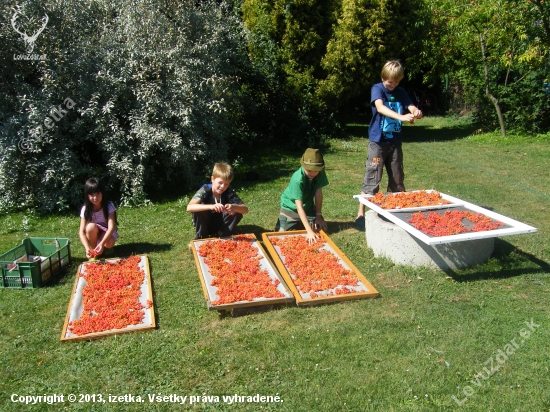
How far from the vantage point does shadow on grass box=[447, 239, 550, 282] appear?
17.8ft

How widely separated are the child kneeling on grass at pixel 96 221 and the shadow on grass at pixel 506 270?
4094mm

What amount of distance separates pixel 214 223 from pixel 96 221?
4.93 feet

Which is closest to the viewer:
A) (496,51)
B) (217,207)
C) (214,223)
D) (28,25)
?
(217,207)

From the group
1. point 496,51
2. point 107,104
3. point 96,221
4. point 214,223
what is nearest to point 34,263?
point 96,221

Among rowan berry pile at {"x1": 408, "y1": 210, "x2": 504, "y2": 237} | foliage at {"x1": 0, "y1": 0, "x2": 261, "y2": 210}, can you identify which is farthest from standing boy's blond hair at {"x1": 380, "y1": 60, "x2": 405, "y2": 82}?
foliage at {"x1": 0, "y1": 0, "x2": 261, "y2": 210}

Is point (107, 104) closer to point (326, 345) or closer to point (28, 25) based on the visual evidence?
point (28, 25)

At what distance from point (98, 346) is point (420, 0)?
15123 millimetres

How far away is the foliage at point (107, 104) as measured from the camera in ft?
26.8

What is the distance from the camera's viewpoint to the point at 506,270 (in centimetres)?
557

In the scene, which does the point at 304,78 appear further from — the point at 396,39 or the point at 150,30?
the point at 150,30

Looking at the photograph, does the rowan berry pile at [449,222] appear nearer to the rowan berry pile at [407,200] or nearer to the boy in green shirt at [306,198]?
the rowan berry pile at [407,200]

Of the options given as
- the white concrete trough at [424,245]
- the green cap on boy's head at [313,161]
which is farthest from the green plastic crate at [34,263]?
the white concrete trough at [424,245]

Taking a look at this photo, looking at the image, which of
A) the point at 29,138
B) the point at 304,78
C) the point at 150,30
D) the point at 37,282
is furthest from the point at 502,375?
the point at 304,78

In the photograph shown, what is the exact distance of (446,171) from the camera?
1076 centimetres
